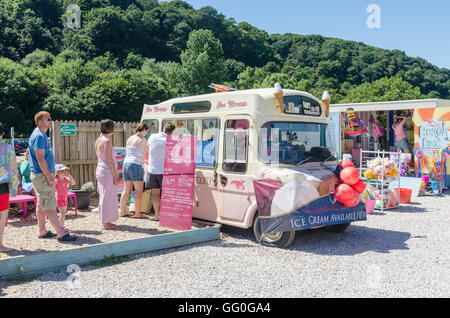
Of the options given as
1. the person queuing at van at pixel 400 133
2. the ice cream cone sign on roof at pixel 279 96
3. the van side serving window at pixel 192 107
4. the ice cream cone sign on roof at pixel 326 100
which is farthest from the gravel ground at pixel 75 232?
the person queuing at van at pixel 400 133

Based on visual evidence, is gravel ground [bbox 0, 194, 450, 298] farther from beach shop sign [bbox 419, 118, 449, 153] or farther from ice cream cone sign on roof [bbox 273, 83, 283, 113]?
beach shop sign [bbox 419, 118, 449, 153]

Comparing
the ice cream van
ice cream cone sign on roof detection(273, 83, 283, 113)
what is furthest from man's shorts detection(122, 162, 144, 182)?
ice cream cone sign on roof detection(273, 83, 283, 113)

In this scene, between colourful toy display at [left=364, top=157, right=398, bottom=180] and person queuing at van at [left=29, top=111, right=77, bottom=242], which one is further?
colourful toy display at [left=364, top=157, right=398, bottom=180]

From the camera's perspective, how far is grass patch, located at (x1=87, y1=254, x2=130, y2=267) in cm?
499

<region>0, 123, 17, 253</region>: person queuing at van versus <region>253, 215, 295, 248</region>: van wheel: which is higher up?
<region>0, 123, 17, 253</region>: person queuing at van

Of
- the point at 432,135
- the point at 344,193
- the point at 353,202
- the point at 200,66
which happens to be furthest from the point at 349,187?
the point at 200,66

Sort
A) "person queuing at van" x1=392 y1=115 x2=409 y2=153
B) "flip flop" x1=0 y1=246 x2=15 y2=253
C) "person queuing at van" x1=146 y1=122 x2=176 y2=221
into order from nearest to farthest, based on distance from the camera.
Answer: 1. "flip flop" x1=0 y1=246 x2=15 y2=253
2. "person queuing at van" x1=146 y1=122 x2=176 y2=221
3. "person queuing at van" x1=392 y1=115 x2=409 y2=153

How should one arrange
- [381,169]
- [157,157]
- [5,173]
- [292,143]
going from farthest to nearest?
1. [381,169]
2. [157,157]
3. [292,143]
4. [5,173]

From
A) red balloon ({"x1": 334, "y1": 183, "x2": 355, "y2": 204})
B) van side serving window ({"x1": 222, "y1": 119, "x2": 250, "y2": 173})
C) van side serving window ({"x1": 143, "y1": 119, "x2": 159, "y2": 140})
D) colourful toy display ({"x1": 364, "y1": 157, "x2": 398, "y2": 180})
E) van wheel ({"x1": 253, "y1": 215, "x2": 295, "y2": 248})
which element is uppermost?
van side serving window ({"x1": 143, "y1": 119, "x2": 159, "y2": 140})

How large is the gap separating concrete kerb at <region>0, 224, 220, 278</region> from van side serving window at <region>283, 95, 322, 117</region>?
2.23 meters

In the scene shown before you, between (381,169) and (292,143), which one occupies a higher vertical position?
(292,143)

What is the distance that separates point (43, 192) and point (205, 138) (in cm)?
272

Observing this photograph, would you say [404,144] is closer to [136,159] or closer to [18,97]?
[136,159]

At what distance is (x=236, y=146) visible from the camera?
629 centimetres
